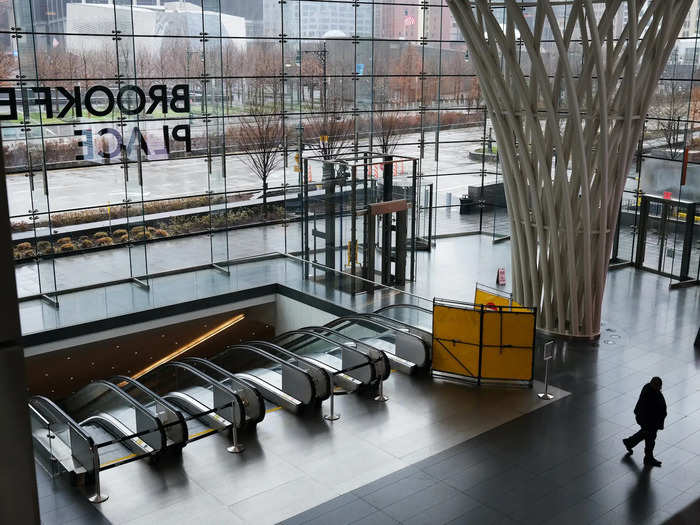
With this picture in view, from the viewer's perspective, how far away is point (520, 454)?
912cm

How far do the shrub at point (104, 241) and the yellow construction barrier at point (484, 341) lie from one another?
8753 mm

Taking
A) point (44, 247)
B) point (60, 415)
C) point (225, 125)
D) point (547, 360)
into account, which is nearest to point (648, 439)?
point (547, 360)

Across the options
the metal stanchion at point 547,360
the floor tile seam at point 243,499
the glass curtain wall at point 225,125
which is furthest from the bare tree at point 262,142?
the floor tile seam at point 243,499

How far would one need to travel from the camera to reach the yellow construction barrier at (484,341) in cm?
1085

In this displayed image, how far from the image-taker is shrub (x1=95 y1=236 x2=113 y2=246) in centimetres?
1688

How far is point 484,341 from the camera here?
36.1 ft

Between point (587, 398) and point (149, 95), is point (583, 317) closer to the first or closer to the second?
point (587, 398)

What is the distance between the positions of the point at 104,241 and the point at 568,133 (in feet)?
33.3

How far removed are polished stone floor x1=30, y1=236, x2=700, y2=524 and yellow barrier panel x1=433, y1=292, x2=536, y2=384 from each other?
301mm

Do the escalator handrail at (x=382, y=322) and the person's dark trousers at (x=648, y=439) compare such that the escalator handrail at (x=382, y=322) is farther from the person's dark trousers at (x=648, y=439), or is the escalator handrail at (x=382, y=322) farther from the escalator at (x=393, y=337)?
the person's dark trousers at (x=648, y=439)

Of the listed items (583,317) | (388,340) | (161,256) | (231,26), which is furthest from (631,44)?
(161,256)

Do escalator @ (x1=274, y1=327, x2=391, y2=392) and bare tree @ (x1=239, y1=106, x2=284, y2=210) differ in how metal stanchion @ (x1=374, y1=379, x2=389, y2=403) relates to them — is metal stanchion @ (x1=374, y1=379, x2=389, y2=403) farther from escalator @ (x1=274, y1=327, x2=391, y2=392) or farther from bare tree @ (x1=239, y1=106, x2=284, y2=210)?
bare tree @ (x1=239, y1=106, x2=284, y2=210)

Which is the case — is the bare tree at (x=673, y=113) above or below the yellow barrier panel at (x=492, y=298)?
above

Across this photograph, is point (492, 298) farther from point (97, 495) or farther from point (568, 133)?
point (97, 495)
